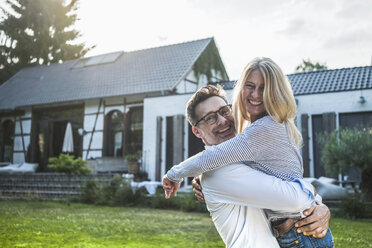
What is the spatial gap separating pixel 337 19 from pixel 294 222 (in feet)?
26.7

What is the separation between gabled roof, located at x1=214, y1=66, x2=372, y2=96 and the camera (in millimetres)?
12274

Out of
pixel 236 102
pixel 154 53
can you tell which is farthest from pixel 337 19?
pixel 154 53

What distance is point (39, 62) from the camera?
2616 centimetres

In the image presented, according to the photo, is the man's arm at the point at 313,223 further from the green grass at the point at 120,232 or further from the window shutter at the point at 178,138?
the window shutter at the point at 178,138

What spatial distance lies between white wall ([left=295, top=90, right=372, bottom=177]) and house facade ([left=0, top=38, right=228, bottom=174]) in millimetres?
5026

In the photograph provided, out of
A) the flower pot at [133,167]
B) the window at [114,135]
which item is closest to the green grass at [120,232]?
the flower pot at [133,167]

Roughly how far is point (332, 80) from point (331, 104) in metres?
2.06

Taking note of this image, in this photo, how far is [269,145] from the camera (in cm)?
159

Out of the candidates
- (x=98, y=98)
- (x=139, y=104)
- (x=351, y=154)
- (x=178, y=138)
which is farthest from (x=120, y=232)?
(x=98, y=98)

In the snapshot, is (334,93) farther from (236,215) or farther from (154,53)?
(236,215)

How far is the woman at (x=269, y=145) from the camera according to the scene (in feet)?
5.12

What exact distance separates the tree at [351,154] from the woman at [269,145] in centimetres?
724

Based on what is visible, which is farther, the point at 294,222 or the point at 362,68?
the point at 362,68

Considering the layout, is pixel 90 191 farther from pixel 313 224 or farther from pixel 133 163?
pixel 313 224
